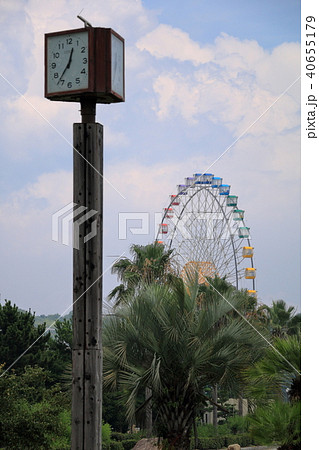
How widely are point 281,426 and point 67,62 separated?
205 inches

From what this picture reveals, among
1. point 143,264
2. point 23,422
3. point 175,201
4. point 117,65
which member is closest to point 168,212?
point 175,201

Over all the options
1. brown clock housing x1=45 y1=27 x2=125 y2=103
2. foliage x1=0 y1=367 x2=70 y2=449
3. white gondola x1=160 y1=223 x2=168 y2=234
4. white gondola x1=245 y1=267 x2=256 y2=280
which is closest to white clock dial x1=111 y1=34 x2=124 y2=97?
brown clock housing x1=45 y1=27 x2=125 y2=103

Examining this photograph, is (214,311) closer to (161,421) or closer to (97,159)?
(161,421)

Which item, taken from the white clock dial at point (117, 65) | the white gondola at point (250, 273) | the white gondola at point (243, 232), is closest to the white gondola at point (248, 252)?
the white gondola at point (243, 232)

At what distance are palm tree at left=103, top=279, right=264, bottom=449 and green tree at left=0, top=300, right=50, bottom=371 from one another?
1810 cm

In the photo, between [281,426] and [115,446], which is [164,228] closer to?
A: [115,446]

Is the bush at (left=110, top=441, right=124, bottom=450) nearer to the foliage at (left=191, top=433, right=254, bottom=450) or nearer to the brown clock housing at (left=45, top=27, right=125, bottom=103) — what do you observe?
the foliage at (left=191, top=433, right=254, bottom=450)

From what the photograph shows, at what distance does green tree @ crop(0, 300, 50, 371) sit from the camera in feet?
98.7

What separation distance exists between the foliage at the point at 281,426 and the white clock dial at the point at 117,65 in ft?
15.2

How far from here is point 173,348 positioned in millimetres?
12117
